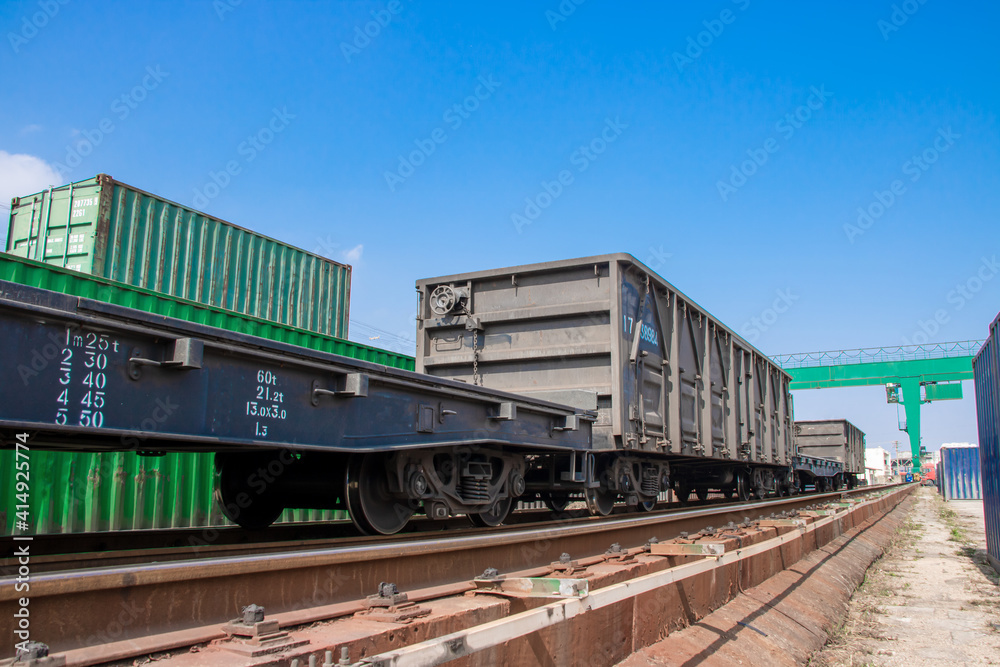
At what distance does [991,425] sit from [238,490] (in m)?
9.02

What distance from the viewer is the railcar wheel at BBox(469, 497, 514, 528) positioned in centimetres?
698

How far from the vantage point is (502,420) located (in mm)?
6453

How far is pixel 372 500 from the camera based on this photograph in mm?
5746

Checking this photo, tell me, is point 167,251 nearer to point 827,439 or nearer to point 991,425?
point 991,425

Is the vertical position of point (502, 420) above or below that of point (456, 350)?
below

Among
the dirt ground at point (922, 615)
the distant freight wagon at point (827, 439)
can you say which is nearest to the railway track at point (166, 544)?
the dirt ground at point (922, 615)

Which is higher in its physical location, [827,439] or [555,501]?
[827,439]

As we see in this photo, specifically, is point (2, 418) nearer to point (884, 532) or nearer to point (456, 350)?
point (456, 350)

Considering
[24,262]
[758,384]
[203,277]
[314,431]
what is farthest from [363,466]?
[758,384]

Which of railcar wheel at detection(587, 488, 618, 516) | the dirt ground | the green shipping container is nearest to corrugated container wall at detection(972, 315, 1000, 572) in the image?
the dirt ground

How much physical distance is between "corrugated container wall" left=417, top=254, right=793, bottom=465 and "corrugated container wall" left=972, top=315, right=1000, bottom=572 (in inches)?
149

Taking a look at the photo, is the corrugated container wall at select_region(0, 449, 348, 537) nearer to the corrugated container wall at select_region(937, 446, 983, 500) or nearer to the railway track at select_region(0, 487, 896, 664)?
the railway track at select_region(0, 487, 896, 664)

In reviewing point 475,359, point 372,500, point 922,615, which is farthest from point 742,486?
point 372,500

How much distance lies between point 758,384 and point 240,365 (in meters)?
14.5
